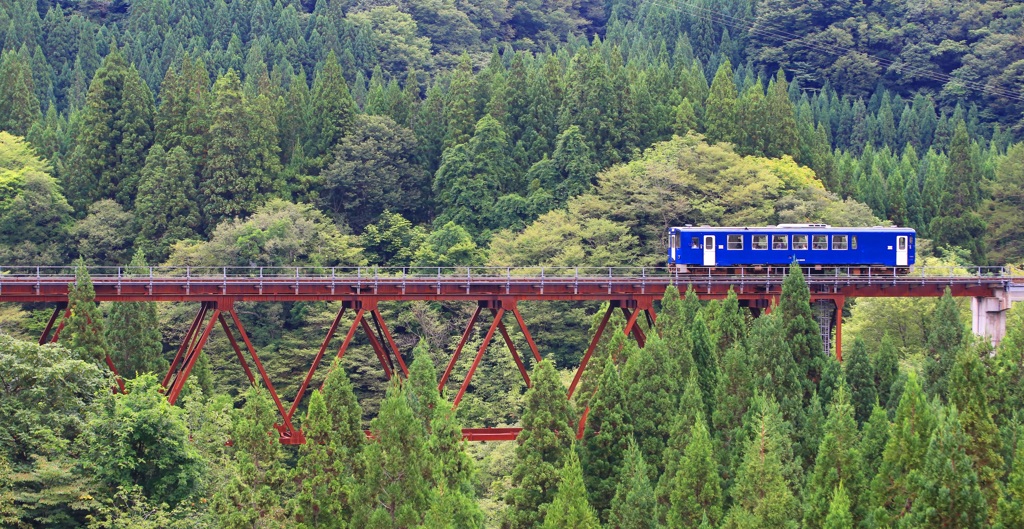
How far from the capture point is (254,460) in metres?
39.5

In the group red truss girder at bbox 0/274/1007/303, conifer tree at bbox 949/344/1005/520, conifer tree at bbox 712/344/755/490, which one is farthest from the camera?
red truss girder at bbox 0/274/1007/303

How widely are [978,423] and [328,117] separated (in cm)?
5493

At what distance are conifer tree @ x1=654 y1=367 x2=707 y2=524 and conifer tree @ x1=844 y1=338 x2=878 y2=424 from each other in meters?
5.55

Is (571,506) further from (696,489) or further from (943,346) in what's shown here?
(943,346)

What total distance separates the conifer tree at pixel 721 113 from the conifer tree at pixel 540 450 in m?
43.9

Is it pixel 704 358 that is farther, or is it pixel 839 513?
pixel 704 358

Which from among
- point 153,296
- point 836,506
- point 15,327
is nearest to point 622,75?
point 15,327

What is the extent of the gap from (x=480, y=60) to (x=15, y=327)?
61.7 metres

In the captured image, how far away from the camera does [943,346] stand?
50281mm

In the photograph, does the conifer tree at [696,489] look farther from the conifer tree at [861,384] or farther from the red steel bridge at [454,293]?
the red steel bridge at [454,293]

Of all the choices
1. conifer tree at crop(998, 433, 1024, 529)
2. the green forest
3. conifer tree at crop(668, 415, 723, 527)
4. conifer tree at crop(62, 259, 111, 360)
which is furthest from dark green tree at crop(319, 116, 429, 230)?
conifer tree at crop(998, 433, 1024, 529)

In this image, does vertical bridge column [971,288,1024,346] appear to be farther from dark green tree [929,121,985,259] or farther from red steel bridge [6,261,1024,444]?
dark green tree [929,121,985,259]

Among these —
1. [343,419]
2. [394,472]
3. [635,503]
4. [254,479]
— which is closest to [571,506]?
[635,503]

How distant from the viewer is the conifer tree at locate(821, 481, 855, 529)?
1308 inches
